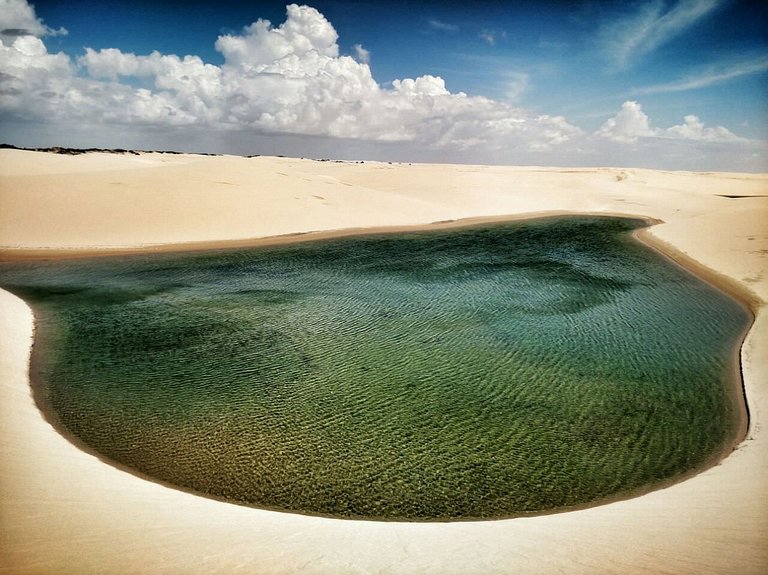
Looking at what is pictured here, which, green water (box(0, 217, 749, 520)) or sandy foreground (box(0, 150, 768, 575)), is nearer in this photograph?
sandy foreground (box(0, 150, 768, 575))

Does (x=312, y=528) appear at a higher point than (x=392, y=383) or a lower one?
higher

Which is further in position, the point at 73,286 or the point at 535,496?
the point at 73,286

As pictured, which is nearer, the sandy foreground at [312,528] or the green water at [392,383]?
the sandy foreground at [312,528]

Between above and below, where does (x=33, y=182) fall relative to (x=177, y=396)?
above

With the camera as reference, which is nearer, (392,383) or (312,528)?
(312,528)

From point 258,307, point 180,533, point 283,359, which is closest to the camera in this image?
point 180,533

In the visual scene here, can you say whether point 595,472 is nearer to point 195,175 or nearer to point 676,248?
point 676,248

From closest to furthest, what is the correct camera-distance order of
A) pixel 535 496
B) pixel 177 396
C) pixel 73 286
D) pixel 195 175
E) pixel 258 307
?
pixel 535 496
pixel 177 396
pixel 258 307
pixel 73 286
pixel 195 175

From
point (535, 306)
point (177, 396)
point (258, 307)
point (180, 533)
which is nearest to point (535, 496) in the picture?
point (180, 533)
